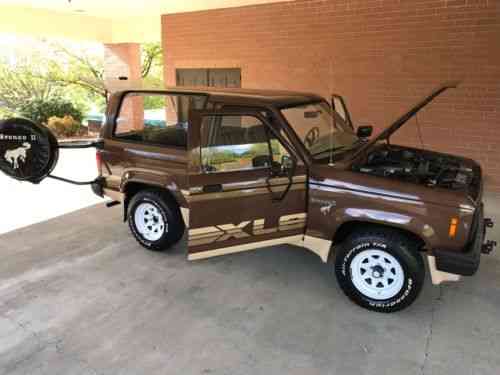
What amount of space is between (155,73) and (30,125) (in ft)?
70.4

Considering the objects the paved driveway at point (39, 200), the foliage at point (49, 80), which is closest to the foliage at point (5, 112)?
the foliage at point (49, 80)

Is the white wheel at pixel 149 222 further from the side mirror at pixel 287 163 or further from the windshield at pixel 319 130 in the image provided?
the windshield at pixel 319 130

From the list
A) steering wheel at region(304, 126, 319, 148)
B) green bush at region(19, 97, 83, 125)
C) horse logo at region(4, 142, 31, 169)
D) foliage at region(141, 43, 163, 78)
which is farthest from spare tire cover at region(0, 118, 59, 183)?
foliage at region(141, 43, 163, 78)

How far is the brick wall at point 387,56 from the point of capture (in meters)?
6.77

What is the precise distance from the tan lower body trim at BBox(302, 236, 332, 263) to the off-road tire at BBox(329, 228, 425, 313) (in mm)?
137

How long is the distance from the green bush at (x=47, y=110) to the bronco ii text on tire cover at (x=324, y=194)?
37.0ft

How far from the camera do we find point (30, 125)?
470 centimetres

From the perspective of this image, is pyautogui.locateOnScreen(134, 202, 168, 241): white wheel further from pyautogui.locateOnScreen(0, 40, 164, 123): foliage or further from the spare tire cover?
pyautogui.locateOnScreen(0, 40, 164, 123): foliage

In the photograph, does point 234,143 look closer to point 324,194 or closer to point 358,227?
point 324,194

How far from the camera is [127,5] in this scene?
9.69 metres

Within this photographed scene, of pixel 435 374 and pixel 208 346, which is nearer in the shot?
pixel 435 374

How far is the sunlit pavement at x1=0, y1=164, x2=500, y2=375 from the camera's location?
3012 mm

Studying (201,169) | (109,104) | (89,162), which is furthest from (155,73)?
(201,169)

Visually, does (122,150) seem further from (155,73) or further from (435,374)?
(155,73)
